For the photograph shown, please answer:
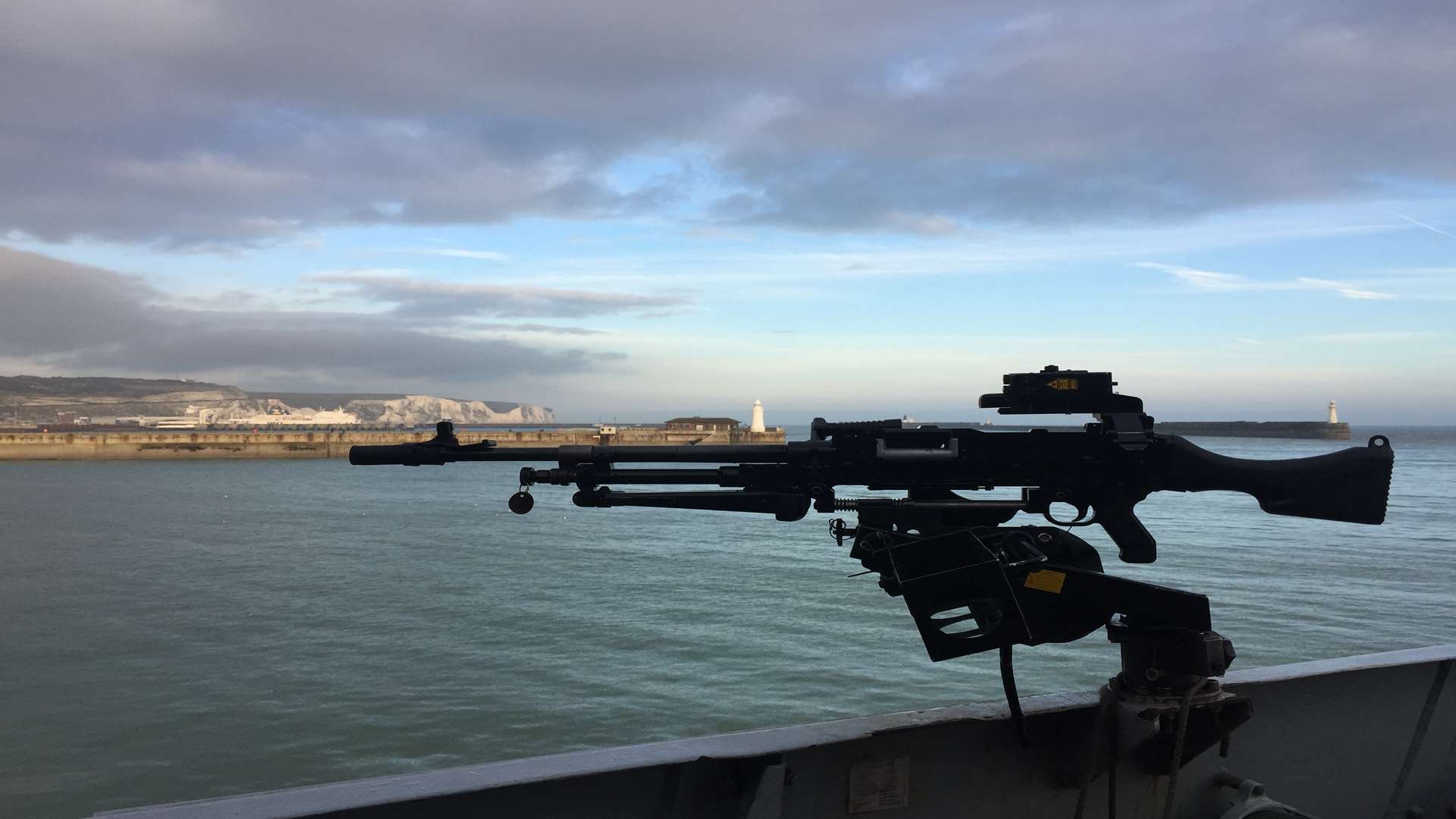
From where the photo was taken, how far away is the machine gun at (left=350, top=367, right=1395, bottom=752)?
346cm

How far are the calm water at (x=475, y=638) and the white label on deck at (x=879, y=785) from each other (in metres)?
9.48

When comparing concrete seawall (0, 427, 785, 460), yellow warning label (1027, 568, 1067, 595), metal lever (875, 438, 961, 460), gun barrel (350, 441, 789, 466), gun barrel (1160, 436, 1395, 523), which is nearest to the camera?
yellow warning label (1027, 568, 1067, 595)

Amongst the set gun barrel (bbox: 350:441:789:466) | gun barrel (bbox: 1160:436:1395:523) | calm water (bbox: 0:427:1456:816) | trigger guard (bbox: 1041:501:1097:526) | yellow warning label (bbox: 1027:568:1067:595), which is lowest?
calm water (bbox: 0:427:1456:816)

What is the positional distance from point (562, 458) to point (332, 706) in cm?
1178

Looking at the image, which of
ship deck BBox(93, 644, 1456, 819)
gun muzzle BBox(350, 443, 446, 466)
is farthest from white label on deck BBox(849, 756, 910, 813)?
gun muzzle BBox(350, 443, 446, 466)

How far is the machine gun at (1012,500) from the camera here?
3455 mm

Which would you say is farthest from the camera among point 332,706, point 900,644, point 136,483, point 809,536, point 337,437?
point 337,437

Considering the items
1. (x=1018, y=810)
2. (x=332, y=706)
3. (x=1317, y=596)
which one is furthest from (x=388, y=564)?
(x=1018, y=810)

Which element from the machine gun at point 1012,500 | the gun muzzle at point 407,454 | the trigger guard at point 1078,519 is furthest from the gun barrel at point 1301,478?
the gun muzzle at point 407,454

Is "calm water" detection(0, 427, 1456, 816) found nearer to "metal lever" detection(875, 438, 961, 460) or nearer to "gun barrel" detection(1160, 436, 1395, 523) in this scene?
"metal lever" detection(875, 438, 961, 460)

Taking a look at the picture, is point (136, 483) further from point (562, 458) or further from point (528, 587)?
point (562, 458)

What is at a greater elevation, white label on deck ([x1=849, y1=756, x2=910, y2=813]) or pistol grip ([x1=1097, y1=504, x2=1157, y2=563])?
pistol grip ([x1=1097, y1=504, x2=1157, y2=563])

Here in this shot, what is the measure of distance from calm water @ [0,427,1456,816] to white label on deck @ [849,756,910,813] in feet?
31.1

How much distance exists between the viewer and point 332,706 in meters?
14.3
